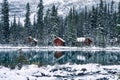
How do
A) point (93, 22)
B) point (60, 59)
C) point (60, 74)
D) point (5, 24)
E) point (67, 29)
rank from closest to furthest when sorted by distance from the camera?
point (60, 74) → point (60, 59) → point (5, 24) → point (67, 29) → point (93, 22)

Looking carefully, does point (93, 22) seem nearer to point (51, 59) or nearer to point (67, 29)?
point (67, 29)

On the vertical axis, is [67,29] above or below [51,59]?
below

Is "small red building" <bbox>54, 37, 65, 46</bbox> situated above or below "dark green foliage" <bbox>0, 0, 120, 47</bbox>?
below

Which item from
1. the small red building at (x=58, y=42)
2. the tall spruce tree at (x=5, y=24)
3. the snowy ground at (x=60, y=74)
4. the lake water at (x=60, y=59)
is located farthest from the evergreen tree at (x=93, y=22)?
the snowy ground at (x=60, y=74)

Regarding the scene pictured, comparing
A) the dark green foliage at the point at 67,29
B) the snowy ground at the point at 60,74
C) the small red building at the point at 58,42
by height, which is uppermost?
the snowy ground at the point at 60,74

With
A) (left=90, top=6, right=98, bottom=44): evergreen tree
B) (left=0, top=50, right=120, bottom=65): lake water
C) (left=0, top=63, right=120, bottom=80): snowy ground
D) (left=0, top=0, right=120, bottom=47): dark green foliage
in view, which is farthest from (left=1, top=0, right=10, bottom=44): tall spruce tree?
(left=0, top=63, right=120, bottom=80): snowy ground

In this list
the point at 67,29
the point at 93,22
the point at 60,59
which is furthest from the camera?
the point at 93,22

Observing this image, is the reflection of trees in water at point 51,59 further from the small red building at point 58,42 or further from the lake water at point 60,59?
the small red building at point 58,42

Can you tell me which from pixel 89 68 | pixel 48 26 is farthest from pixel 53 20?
pixel 89 68

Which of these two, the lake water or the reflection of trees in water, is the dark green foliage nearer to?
the lake water

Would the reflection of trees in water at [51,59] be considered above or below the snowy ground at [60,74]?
below

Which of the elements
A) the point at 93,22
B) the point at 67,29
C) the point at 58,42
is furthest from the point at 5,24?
the point at 93,22

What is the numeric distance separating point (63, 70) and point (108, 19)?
88581 millimetres

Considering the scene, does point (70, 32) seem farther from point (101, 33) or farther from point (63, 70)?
point (63, 70)
